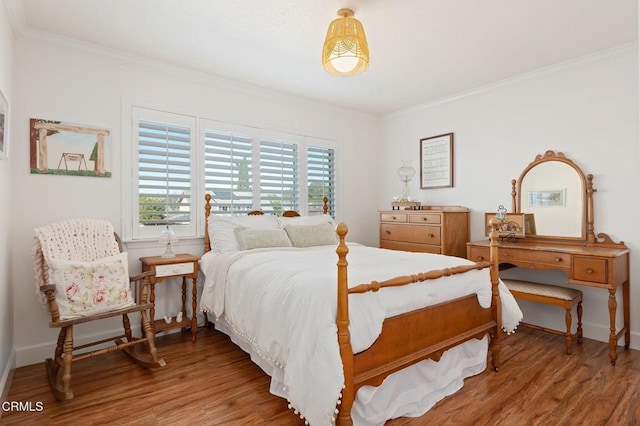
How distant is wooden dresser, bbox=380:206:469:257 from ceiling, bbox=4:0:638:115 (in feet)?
4.91

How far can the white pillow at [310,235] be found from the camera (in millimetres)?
3543

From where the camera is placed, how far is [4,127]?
7.51 feet

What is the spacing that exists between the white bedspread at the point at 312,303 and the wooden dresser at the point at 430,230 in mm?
1101

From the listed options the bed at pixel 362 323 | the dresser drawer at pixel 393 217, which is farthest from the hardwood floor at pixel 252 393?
the dresser drawer at pixel 393 217

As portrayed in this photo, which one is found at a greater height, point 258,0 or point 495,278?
point 258,0

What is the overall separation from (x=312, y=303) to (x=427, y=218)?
2560mm

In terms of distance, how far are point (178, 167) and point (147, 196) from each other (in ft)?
1.34

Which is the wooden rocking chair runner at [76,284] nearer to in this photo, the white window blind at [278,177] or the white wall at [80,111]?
the white wall at [80,111]

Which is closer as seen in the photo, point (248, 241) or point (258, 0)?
point (258, 0)

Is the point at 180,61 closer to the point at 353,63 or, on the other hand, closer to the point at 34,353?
the point at 353,63

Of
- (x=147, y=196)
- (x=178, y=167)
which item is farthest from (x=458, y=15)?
(x=147, y=196)

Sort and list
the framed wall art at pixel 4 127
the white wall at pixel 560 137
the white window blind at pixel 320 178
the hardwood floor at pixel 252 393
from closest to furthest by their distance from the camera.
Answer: the hardwood floor at pixel 252 393
the framed wall art at pixel 4 127
the white wall at pixel 560 137
the white window blind at pixel 320 178

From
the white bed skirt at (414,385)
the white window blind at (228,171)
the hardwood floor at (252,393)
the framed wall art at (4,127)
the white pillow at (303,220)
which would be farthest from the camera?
the white pillow at (303,220)

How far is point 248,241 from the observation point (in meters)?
3.25
